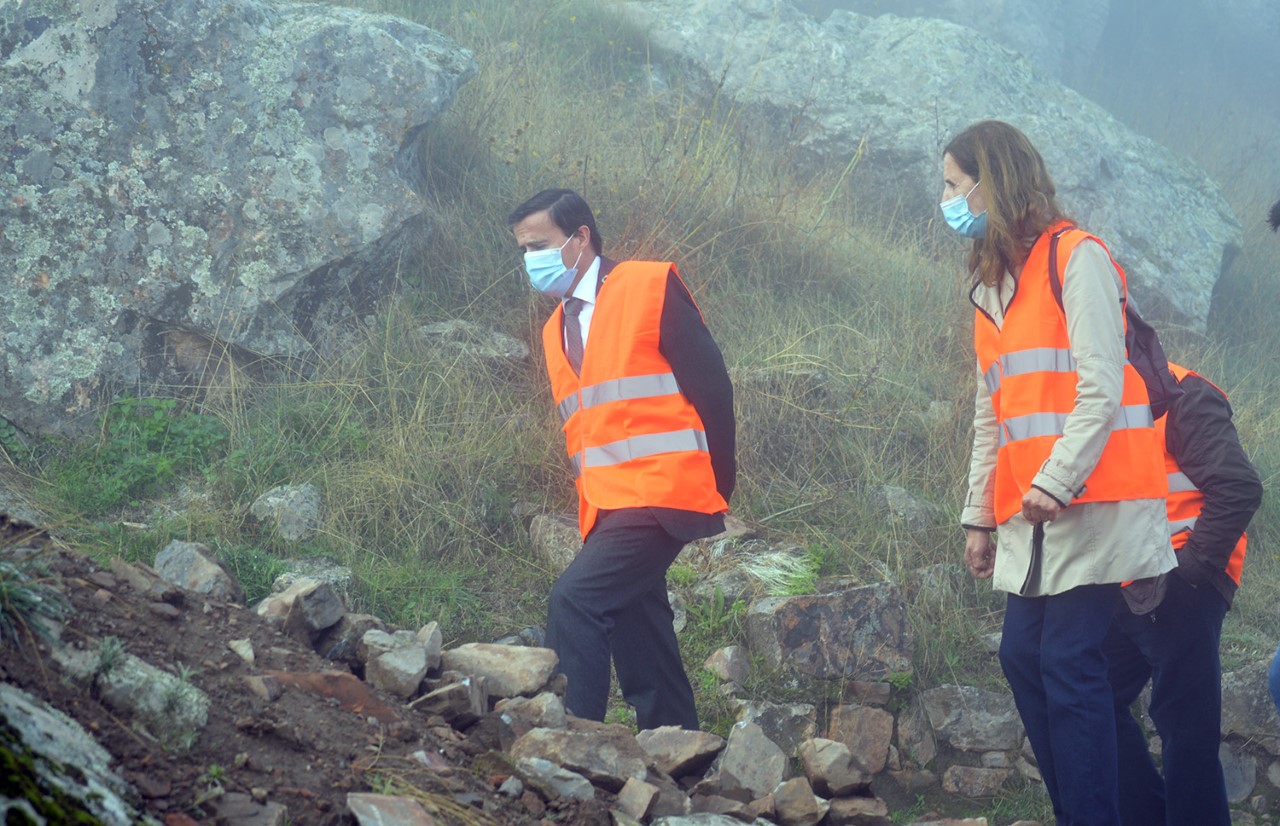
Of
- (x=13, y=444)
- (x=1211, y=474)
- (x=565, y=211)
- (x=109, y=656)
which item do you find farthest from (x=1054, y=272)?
(x=13, y=444)

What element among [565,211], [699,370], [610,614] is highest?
[565,211]

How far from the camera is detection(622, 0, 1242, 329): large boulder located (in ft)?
26.0

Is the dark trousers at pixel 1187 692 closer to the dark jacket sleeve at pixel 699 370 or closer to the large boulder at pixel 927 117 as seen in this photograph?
the dark jacket sleeve at pixel 699 370

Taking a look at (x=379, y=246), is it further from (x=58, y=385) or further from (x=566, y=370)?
(x=566, y=370)

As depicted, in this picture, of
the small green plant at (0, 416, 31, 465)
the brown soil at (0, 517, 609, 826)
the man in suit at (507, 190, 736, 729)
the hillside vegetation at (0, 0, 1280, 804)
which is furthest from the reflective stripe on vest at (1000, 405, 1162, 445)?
the small green plant at (0, 416, 31, 465)

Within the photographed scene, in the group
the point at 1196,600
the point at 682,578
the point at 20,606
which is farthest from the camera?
the point at 682,578

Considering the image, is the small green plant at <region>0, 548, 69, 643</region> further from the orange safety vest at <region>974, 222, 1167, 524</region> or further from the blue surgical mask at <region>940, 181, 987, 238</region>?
the blue surgical mask at <region>940, 181, 987, 238</region>

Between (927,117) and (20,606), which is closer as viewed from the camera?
(20,606)

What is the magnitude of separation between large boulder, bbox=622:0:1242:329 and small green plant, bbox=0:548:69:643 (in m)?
6.49

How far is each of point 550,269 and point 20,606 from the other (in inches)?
78.3

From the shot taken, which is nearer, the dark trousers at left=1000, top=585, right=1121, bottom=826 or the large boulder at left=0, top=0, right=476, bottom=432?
the dark trousers at left=1000, top=585, right=1121, bottom=826

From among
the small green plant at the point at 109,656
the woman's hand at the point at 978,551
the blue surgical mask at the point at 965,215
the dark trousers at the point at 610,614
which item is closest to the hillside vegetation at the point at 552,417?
the dark trousers at the point at 610,614

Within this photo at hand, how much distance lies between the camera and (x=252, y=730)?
2.00 m

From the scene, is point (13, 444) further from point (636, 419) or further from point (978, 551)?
point (978, 551)
